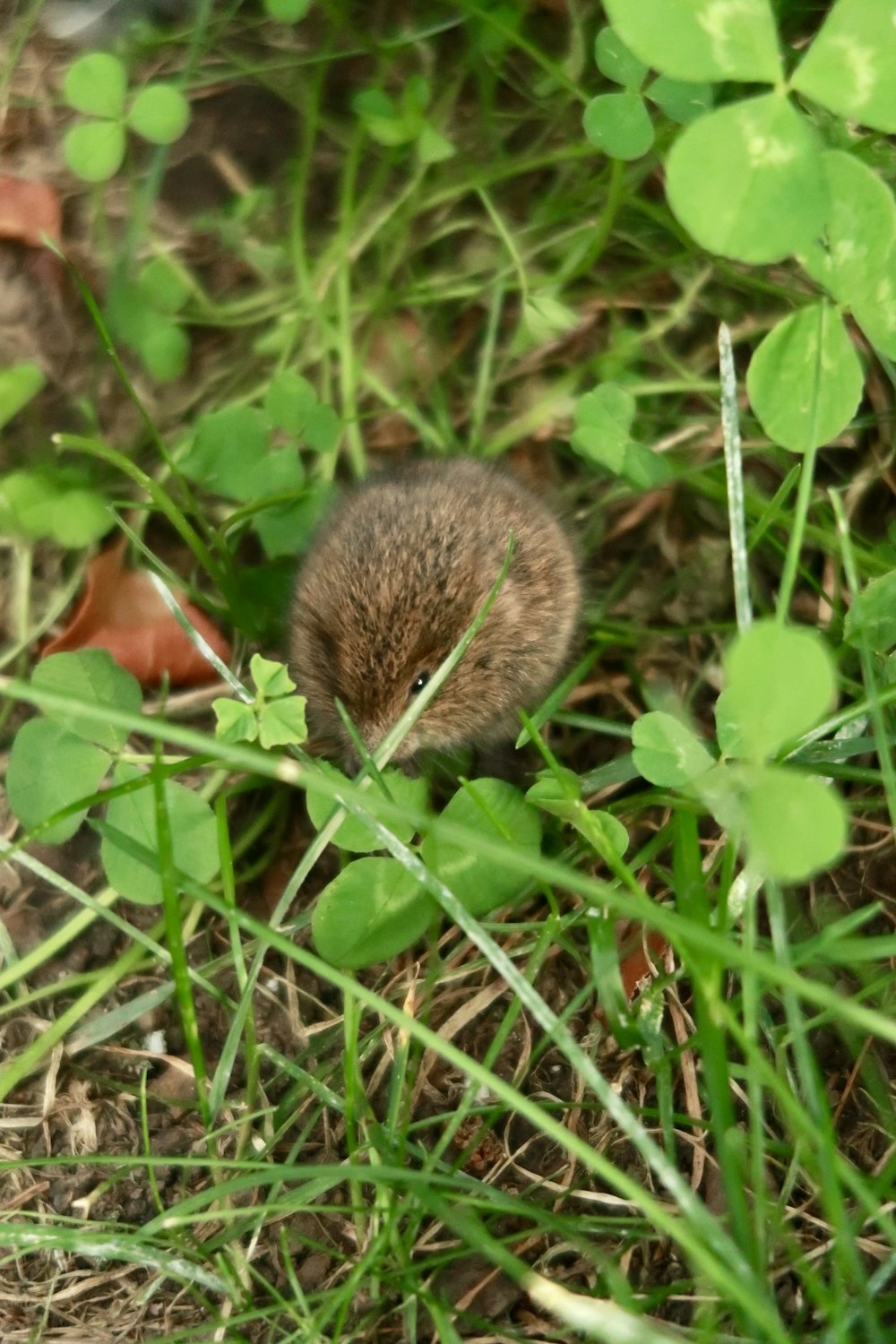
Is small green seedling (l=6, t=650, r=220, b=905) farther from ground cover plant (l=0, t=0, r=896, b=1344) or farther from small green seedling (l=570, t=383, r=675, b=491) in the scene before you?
small green seedling (l=570, t=383, r=675, b=491)

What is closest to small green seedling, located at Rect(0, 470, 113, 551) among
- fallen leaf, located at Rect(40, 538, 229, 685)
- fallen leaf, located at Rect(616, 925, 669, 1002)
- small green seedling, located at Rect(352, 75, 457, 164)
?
fallen leaf, located at Rect(40, 538, 229, 685)

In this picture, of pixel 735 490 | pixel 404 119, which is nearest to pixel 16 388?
pixel 404 119

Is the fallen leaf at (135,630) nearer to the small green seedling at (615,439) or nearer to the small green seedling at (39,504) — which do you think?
the small green seedling at (39,504)

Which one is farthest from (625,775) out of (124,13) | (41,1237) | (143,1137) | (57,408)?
(124,13)

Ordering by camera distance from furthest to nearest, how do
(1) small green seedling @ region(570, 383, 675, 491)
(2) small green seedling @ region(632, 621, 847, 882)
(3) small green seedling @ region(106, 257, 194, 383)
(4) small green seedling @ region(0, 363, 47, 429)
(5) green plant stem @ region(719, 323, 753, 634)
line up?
(3) small green seedling @ region(106, 257, 194, 383) → (4) small green seedling @ region(0, 363, 47, 429) → (1) small green seedling @ region(570, 383, 675, 491) → (5) green plant stem @ region(719, 323, 753, 634) → (2) small green seedling @ region(632, 621, 847, 882)

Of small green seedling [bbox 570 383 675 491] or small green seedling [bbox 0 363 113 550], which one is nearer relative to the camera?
small green seedling [bbox 570 383 675 491]

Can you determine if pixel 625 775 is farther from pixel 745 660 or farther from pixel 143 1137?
pixel 143 1137

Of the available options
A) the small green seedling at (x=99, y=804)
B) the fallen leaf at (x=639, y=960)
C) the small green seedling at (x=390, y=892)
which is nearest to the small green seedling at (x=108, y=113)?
the small green seedling at (x=99, y=804)
